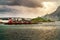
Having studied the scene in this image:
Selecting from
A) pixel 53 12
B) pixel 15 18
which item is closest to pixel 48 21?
pixel 53 12

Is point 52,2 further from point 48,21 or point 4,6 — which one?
point 4,6

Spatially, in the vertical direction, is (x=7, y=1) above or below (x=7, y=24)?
above

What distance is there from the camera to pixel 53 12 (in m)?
11.0

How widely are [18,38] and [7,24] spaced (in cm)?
211

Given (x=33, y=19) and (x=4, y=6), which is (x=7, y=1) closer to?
(x=4, y=6)

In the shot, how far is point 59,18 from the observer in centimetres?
1102

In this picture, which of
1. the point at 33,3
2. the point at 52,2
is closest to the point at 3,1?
the point at 33,3

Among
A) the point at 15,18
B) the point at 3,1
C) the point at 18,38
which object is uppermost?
the point at 3,1

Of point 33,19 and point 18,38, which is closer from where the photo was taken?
point 18,38

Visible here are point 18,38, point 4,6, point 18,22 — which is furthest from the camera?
point 18,22

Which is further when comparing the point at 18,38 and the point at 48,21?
the point at 48,21

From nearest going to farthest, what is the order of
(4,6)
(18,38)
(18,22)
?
1. (18,38)
2. (4,6)
3. (18,22)

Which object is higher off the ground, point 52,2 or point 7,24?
point 52,2

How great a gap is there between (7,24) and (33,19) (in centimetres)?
139
